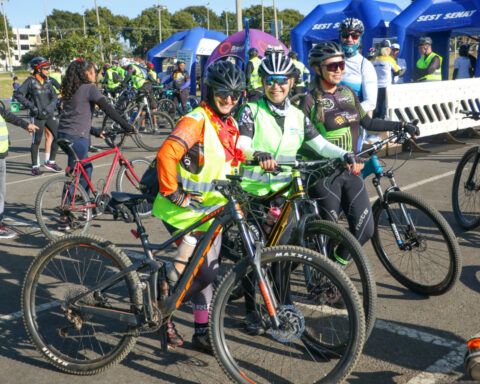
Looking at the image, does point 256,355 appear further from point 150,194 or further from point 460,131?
point 460,131

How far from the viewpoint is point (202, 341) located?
3.46 m

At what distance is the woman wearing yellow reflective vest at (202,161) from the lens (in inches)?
123

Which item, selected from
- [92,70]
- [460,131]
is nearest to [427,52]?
[460,131]

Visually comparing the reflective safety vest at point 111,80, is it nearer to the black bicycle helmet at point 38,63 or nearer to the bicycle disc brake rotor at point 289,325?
the black bicycle helmet at point 38,63

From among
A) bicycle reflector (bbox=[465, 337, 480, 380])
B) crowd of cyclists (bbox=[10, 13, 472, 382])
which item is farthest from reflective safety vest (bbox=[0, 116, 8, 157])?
bicycle reflector (bbox=[465, 337, 480, 380])

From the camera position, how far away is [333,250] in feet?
11.4

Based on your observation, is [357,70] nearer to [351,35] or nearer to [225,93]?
[351,35]

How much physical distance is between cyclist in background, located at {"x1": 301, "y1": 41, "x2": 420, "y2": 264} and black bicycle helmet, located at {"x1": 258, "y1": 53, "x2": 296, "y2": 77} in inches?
15.8

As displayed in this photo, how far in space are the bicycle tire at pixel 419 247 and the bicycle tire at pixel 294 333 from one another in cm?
117

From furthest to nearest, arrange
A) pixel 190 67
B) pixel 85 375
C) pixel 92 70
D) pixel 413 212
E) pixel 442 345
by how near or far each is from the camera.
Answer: pixel 190 67 → pixel 92 70 → pixel 413 212 → pixel 442 345 → pixel 85 375

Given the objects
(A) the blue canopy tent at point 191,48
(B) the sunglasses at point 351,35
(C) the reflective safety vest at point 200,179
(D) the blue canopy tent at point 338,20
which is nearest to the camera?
(C) the reflective safety vest at point 200,179

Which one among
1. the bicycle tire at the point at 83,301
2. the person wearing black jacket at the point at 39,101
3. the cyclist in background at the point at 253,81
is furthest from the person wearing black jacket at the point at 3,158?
the cyclist in background at the point at 253,81

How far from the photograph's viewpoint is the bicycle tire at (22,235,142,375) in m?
3.15

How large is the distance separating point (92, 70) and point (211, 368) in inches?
186
